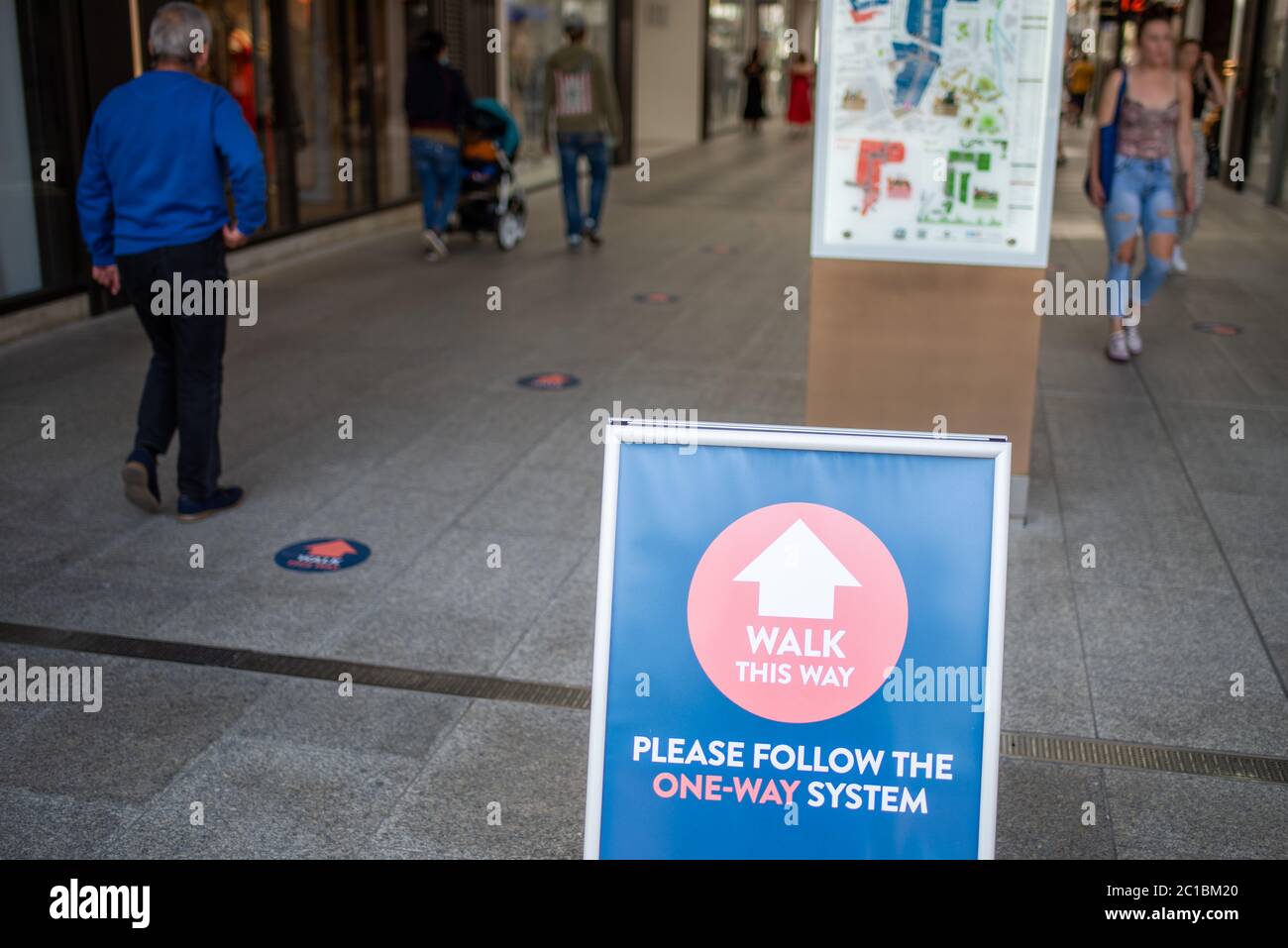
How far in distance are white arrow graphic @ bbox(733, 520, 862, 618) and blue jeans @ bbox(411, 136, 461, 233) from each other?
9.82 m

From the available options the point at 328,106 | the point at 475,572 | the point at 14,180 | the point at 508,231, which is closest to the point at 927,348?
the point at 475,572

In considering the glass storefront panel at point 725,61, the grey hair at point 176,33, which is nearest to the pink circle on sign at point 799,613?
the grey hair at point 176,33

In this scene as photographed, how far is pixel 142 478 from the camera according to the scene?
5.48 m

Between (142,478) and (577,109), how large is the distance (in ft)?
24.9

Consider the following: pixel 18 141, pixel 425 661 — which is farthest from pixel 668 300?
pixel 425 661

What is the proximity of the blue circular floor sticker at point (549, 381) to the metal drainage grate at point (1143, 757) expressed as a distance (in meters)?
4.34

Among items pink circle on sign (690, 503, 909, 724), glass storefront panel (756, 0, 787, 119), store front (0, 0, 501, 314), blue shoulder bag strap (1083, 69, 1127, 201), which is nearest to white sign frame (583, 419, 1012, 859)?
pink circle on sign (690, 503, 909, 724)

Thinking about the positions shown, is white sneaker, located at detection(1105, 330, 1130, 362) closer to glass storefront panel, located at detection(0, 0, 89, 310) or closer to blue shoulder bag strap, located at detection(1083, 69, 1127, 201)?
blue shoulder bag strap, located at detection(1083, 69, 1127, 201)

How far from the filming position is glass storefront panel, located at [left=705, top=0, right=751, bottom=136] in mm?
29406
